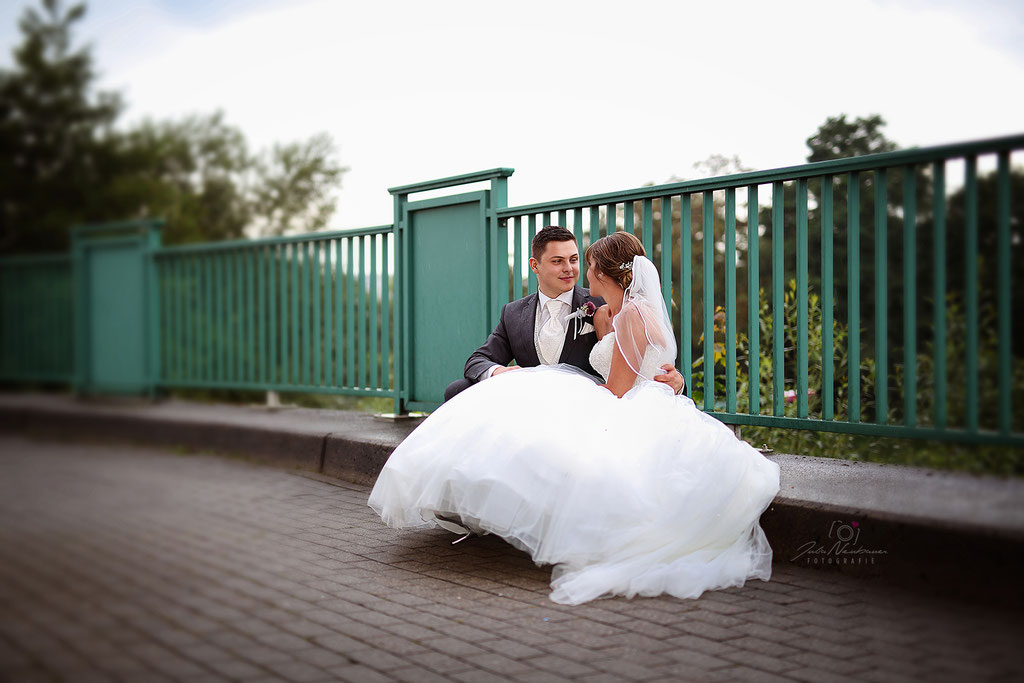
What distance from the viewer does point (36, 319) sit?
2.08 m

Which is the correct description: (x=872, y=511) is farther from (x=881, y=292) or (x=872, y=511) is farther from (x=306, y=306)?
(x=306, y=306)

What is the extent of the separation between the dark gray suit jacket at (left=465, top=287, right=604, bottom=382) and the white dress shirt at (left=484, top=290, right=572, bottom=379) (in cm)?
2

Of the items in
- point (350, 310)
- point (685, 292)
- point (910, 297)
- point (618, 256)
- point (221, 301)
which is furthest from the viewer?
point (221, 301)

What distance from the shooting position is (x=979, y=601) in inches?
110

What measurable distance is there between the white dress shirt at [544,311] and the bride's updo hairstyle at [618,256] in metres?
0.50

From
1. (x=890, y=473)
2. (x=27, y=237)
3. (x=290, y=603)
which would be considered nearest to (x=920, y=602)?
(x=890, y=473)

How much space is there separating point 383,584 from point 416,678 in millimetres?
998

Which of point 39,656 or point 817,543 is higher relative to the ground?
point 39,656

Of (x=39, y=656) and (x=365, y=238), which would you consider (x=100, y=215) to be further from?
(x=365, y=238)

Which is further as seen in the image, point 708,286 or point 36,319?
point 708,286

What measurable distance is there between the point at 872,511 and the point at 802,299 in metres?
1.10

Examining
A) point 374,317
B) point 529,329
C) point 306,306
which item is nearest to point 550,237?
point 529,329

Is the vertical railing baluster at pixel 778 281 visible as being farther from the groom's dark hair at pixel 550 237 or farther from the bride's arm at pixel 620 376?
the groom's dark hair at pixel 550 237

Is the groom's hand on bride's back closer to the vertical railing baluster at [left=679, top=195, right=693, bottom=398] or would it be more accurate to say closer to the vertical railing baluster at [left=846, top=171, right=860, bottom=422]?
the vertical railing baluster at [left=679, top=195, right=693, bottom=398]
